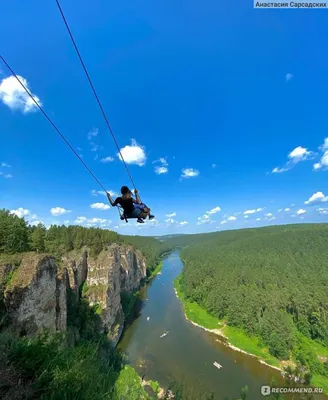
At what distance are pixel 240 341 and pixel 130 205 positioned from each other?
40299 mm

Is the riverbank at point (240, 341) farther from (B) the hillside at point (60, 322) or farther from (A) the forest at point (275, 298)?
(B) the hillside at point (60, 322)

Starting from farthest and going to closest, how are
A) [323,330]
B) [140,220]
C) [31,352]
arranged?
1. [323,330]
2. [140,220]
3. [31,352]

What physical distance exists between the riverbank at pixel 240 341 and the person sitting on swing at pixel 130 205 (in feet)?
113

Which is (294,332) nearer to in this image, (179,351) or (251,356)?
(251,356)

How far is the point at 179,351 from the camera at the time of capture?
115 ft

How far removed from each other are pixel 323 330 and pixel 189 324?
74.8ft

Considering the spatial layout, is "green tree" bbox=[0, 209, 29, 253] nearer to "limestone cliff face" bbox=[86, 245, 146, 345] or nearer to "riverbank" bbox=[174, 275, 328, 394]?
"limestone cliff face" bbox=[86, 245, 146, 345]

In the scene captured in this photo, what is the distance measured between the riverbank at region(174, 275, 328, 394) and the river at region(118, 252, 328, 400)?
1216 millimetres

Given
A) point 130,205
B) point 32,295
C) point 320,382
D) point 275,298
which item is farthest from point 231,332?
point 130,205

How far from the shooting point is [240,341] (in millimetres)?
39281

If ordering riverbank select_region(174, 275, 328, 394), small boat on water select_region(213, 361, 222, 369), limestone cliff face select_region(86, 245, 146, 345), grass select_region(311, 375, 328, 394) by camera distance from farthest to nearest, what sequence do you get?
limestone cliff face select_region(86, 245, 146, 345)
riverbank select_region(174, 275, 328, 394)
small boat on water select_region(213, 361, 222, 369)
grass select_region(311, 375, 328, 394)

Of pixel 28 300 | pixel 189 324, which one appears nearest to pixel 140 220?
pixel 28 300

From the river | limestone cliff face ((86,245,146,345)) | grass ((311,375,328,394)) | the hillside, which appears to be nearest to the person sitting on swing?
the hillside

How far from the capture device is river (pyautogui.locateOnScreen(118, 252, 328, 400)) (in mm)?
27906
